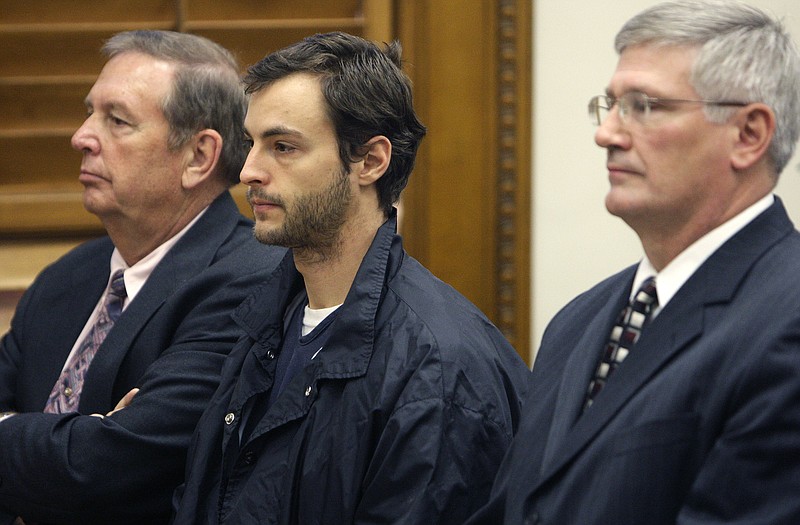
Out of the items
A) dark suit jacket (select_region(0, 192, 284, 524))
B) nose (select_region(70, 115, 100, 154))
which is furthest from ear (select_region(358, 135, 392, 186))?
nose (select_region(70, 115, 100, 154))

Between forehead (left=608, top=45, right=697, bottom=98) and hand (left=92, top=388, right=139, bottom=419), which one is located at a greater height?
forehead (left=608, top=45, right=697, bottom=98)

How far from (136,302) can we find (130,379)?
0.51ft

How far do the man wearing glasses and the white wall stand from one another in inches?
62.3

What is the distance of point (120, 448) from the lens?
202 cm

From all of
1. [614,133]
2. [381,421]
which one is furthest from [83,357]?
[614,133]

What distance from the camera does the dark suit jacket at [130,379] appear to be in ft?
6.64

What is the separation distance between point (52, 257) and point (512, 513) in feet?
6.87

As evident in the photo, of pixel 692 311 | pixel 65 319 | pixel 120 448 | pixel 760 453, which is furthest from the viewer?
pixel 65 319

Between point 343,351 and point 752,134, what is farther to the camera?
point 343,351

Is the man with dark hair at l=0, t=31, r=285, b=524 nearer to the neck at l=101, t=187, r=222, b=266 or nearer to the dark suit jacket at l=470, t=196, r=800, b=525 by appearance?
the neck at l=101, t=187, r=222, b=266

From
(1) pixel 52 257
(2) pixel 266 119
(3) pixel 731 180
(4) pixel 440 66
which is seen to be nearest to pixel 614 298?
(3) pixel 731 180

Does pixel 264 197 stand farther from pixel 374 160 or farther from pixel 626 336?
pixel 626 336

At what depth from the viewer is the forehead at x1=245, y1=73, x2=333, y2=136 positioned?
188 centimetres

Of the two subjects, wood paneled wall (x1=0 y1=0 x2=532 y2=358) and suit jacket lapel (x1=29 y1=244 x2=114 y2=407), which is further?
wood paneled wall (x1=0 y1=0 x2=532 y2=358)
